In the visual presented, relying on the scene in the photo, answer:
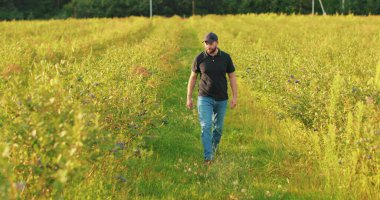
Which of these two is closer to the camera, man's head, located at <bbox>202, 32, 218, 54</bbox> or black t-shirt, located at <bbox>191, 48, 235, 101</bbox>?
man's head, located at <bbox>202, 32, 218, 54</bbox>

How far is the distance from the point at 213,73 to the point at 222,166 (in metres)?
1.40

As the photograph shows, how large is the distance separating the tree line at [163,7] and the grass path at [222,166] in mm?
55145

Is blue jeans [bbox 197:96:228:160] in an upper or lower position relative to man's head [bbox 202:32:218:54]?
lower

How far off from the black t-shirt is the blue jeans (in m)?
0.10

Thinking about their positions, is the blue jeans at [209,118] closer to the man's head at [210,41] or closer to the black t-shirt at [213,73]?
the black t-shirt at [213,73]

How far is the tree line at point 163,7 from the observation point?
6078 centimetres

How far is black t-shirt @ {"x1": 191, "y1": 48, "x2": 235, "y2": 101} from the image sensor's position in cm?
614

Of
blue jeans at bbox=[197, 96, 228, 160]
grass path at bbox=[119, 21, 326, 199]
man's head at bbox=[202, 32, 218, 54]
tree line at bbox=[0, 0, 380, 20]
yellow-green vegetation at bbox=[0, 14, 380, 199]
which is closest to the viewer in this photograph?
yellow-green vegetation at bbox=[0, 14, 380, 199]

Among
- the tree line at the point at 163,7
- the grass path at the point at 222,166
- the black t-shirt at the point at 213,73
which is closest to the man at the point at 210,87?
the black t-shirt at the point at 213,73

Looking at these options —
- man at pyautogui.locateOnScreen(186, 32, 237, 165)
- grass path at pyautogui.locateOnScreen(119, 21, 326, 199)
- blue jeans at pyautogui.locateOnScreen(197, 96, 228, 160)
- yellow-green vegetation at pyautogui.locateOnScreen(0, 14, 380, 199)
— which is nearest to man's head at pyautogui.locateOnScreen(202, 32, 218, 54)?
man at pyautogui.locateOnScreen(186, 32, 237, 165)

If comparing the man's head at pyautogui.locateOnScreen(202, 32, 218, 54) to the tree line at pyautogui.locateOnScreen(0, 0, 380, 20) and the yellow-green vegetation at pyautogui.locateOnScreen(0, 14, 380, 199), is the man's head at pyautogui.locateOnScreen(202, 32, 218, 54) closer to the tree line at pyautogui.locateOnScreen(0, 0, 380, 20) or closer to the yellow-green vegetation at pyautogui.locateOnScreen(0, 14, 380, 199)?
the yellow-green vegetation at pyautogui.locateOnScreen(0, 14, 380, 199)

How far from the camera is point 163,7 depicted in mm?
66688

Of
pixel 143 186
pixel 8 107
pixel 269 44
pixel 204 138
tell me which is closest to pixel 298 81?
pixel 204 138

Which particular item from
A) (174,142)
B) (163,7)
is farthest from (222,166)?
(163,7)
